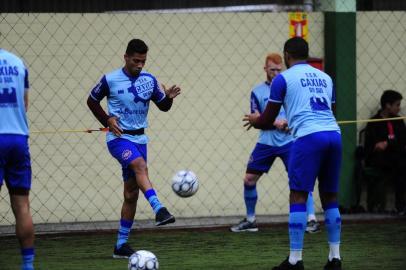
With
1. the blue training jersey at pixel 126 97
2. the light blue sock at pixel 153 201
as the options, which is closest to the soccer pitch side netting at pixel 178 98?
the blue training jersey at pixel 126 97

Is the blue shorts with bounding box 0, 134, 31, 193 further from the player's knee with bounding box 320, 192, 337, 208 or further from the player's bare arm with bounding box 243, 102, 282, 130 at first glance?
the player's knee with bounding box 320, 192, 337, 208

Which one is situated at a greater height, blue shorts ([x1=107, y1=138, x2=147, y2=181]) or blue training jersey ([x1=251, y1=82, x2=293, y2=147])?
blue training jersey ([x1=251, y1=82, x2=293, y2=147])

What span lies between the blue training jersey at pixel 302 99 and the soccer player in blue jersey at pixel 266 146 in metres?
2.80

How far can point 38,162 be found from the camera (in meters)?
12.3

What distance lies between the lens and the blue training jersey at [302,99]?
8.37 m

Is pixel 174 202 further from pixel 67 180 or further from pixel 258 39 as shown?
pixel 258 39

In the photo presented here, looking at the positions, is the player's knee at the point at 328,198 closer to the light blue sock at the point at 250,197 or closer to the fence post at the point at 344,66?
the light blue sock at the point at 250,197

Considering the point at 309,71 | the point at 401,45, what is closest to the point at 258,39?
the point at 401,45

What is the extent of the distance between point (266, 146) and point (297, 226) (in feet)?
10.6

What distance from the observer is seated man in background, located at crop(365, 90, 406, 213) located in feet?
42.7

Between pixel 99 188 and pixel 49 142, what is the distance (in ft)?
2.87

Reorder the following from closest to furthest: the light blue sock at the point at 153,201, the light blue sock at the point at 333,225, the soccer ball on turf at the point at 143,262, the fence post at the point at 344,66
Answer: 1. the soccer ball on turf at the point at 143,262
2. the light blue sock at the point at 333,225
3. the light blue sock at the point at 153,201
4. the fence post at the point at 344,66

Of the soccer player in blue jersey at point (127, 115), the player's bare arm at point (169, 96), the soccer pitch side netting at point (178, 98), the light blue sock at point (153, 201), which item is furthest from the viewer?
the soccer pitch side netting at point (178, 98)

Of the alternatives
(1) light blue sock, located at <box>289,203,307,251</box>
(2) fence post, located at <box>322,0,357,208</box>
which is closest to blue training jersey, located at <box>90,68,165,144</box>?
(1) light blue sock, located at <box>289,203,307,251</box>
